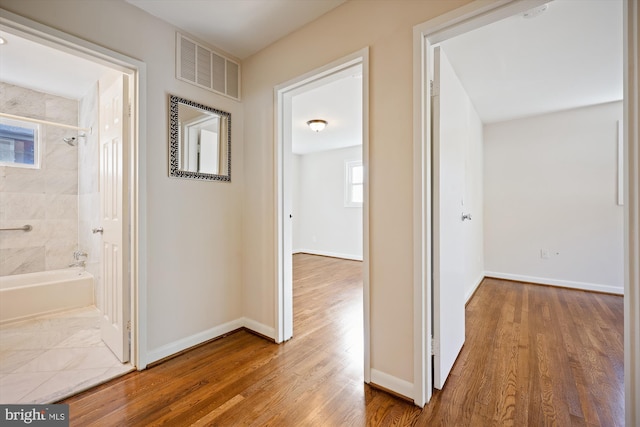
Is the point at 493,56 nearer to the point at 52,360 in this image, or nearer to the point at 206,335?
the point at 206,335

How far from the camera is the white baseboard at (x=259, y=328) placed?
7.64 feet

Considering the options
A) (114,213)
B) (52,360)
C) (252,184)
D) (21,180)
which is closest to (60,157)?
(21,180)

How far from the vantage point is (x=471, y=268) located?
3506 mm

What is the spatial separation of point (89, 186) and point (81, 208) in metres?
0.48

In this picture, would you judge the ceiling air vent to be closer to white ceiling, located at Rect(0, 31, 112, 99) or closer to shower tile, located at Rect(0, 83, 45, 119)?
white ceiling, located at Rect(0, 31, 112, 99)

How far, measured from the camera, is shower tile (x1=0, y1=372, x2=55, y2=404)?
5.17 ft

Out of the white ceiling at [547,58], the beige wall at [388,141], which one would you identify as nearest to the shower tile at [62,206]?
the beige wall at [388,141]

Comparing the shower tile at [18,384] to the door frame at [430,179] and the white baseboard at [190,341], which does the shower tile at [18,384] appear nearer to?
the white baseboard at [190,341]

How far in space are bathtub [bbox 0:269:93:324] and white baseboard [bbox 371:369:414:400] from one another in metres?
3.22

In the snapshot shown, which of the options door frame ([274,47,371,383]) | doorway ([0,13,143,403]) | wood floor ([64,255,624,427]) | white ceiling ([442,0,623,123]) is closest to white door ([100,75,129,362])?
doorway ([0,13,143,403])

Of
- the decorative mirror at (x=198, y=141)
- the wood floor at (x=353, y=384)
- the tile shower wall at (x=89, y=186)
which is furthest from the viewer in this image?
the tile shower wall at (x=89, y=186)

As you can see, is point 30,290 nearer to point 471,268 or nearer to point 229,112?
point 229,112

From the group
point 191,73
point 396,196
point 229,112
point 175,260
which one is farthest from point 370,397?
point 191,73

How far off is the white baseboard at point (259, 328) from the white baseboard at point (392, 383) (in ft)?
3.09
